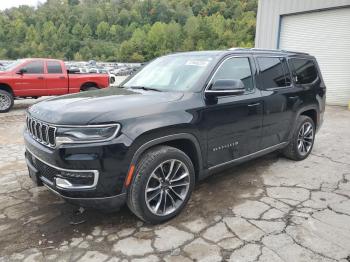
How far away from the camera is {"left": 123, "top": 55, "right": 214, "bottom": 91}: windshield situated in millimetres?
3629

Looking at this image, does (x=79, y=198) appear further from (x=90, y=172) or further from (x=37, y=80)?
(x=37, y=80)

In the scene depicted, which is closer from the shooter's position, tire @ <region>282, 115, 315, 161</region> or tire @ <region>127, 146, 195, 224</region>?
tire @ <region>127, 146, 195, 224</region>

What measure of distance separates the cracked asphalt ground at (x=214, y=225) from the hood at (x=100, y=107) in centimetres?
116

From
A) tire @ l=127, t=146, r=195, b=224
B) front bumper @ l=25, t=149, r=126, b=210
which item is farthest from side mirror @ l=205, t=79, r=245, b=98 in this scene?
front bumper @ l=25, t=149, r=126, b=210

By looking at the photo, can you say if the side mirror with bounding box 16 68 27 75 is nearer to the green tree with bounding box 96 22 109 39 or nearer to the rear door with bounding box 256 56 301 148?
the rear door with bounding box 256 56 301 148

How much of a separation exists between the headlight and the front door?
1163 mm

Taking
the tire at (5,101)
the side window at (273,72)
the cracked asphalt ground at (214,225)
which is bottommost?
the cracked asphalt ground at (214,225)

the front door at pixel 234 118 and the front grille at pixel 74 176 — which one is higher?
the front door at pixel 234 118

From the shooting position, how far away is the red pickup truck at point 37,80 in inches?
396

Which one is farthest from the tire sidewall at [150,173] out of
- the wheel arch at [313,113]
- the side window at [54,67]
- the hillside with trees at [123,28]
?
the hillside with trees at [123,28]

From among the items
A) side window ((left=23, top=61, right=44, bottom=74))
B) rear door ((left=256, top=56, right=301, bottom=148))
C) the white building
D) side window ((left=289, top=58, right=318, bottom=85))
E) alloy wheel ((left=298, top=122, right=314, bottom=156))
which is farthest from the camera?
the white building

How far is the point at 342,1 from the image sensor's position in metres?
11.5

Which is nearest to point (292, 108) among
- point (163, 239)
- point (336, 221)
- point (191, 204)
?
point (336, 221)

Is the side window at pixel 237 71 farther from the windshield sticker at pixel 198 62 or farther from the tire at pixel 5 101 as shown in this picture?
the tire at pixel 5 101
